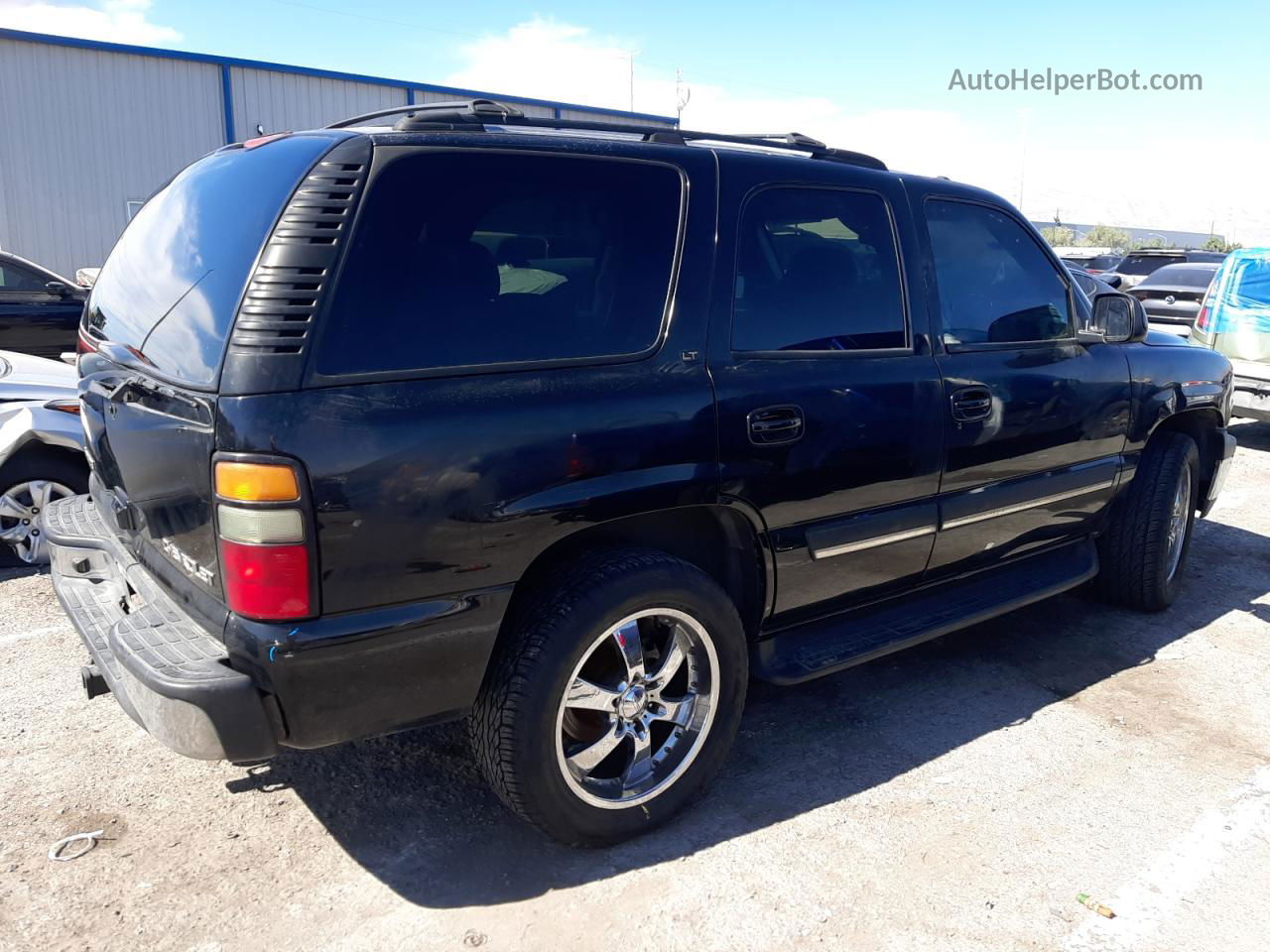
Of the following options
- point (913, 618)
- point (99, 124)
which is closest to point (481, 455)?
point (913, 618)

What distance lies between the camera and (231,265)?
238 cm

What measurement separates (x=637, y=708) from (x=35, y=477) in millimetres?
3587

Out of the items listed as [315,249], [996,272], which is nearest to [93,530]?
[315,249]

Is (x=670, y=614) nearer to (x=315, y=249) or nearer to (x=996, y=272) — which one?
(x=315, y=249)

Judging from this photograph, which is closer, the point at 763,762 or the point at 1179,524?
the point at 763,762

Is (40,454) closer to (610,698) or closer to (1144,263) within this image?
(610,698)

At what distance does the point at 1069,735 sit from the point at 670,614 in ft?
5.82

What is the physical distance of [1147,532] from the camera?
4.55 m

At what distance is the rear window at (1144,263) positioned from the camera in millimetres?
16781

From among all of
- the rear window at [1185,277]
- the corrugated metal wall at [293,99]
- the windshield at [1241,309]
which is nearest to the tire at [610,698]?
the windshield at [1241,309]

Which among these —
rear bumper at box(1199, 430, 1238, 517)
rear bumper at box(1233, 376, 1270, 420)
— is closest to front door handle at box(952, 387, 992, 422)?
rear bumper at box(1199, 430, 1238, 517)

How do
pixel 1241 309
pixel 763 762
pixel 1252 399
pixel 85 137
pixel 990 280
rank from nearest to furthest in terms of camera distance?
1. pixel 763 762
2. pixel 990 280
3. pixel 1252 399
4. pixel 1241 309
5. pixel 85 137

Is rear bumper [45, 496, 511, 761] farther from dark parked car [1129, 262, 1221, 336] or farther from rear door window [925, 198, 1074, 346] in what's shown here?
dark parked car [1129, 262, 1221, 336]

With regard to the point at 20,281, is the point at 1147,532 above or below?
below
